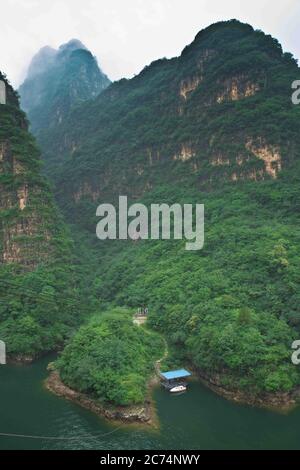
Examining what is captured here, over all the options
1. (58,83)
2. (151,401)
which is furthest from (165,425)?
(58,83)

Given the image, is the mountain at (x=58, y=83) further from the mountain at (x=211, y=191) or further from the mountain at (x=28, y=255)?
the mountain at (x=28, y=255)

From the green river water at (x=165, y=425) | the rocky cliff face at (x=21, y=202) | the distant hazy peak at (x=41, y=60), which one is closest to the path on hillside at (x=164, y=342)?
the green river water at (x=165, y=425)

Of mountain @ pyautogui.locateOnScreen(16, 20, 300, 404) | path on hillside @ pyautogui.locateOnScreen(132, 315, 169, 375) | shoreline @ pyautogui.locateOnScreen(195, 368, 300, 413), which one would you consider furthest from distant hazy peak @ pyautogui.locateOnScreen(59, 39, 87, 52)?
shoreline @ pyautogui.locateOnScreen(195, 368, 300, 413)

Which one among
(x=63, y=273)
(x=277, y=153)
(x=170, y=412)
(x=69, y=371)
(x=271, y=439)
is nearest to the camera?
(x=271, y=439)
